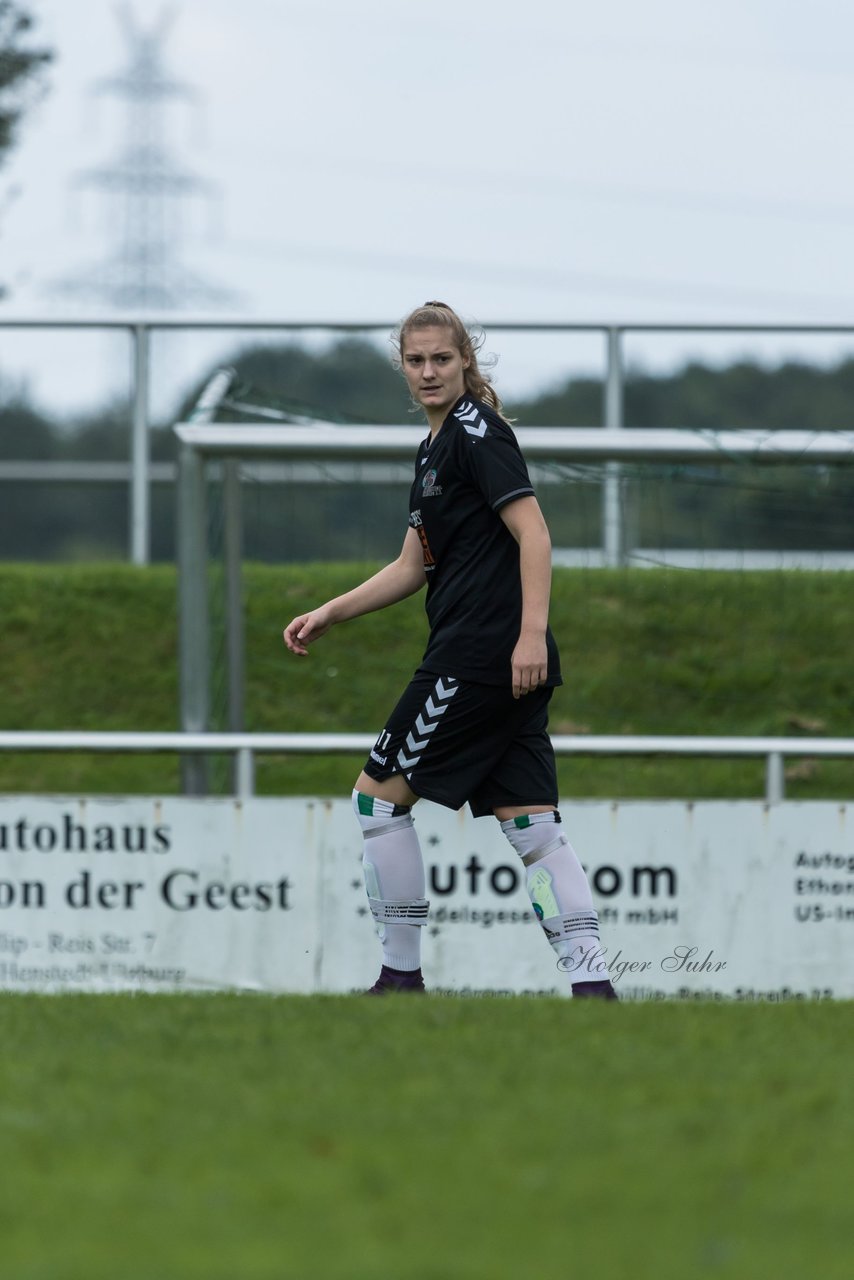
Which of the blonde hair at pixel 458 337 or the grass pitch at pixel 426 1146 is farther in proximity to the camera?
the blonde hair at pixel 458 337

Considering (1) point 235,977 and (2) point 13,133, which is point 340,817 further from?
(2) point 13,133

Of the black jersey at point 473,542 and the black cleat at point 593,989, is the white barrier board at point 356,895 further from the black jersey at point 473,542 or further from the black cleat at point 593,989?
the black jersey at point 473,542

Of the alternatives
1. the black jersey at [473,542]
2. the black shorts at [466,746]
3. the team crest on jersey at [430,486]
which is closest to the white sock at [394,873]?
the black shorts at [466,746]

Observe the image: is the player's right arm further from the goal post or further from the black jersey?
the goal post

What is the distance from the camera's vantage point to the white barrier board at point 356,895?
20.8 ft

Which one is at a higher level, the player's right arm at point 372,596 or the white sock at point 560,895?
the player's right arm at point 372,596

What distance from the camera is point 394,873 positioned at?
175 inches

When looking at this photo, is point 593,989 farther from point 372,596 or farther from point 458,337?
point 458,337

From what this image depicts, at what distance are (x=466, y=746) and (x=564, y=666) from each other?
4.87 meters

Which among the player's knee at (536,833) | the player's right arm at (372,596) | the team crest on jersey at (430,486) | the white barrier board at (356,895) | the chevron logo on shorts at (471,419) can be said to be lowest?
the white barrier board at (356,895)

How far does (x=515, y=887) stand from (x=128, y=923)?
1.46m

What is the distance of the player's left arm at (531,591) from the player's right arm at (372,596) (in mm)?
514

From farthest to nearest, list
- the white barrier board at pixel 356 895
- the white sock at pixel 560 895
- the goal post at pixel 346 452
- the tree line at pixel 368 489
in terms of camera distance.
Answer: the tree line at pixel 368 489 → the goal post at pixel 346 452 → the white barrier board at pixel 356 895 → the white sock at pixel 560 895

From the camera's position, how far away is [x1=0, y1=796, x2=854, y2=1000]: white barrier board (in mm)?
6332
